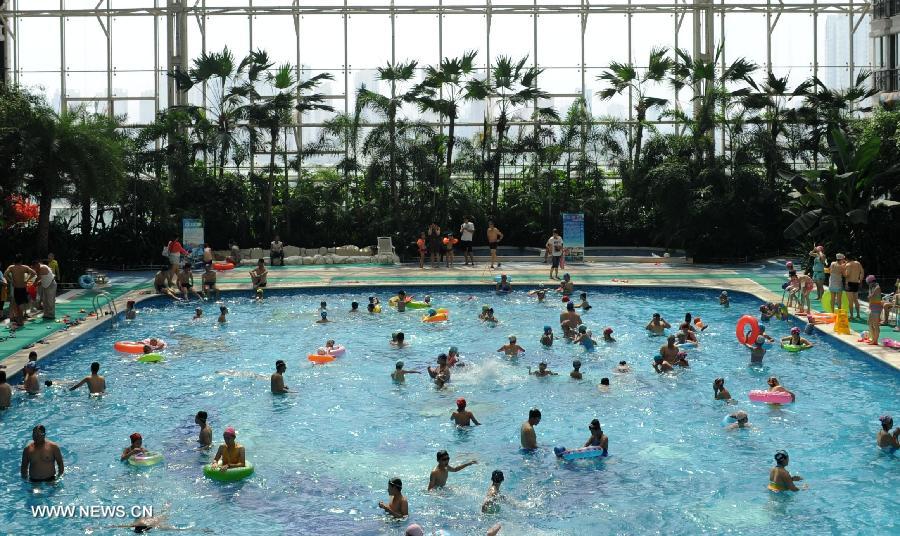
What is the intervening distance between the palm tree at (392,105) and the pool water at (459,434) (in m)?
8.90

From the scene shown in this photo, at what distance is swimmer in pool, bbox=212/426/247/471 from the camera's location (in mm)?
10781

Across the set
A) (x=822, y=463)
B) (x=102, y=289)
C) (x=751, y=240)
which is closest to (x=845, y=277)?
(x=822, y=463)

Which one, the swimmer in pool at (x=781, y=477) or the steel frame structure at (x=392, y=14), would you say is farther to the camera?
the steel frame structure at (x=392, y=14)

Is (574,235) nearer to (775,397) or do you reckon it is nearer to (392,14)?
(392,14)

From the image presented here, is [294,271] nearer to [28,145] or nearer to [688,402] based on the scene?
[28,145]

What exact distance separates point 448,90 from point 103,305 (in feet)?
40.6

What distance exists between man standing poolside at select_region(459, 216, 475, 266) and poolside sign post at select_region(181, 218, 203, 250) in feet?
22.3

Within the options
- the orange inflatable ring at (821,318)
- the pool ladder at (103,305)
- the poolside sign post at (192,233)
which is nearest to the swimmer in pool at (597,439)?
the orange inflatable ring at (821,318)

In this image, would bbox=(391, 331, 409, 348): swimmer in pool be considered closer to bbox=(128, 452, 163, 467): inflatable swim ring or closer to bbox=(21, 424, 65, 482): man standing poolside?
bbox=(128, 452, 163, 467): inflatable swim ring

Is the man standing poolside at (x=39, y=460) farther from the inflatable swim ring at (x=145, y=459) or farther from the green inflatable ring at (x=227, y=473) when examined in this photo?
the green inflatable ring at (x=227, y=473)

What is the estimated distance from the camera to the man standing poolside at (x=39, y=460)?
10.5 meters

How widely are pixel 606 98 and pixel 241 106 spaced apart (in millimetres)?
10411

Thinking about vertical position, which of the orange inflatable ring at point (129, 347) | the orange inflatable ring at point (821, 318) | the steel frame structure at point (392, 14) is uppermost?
the steel frame structure at point (392, 14)

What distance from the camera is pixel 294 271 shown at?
2633 centimetres
